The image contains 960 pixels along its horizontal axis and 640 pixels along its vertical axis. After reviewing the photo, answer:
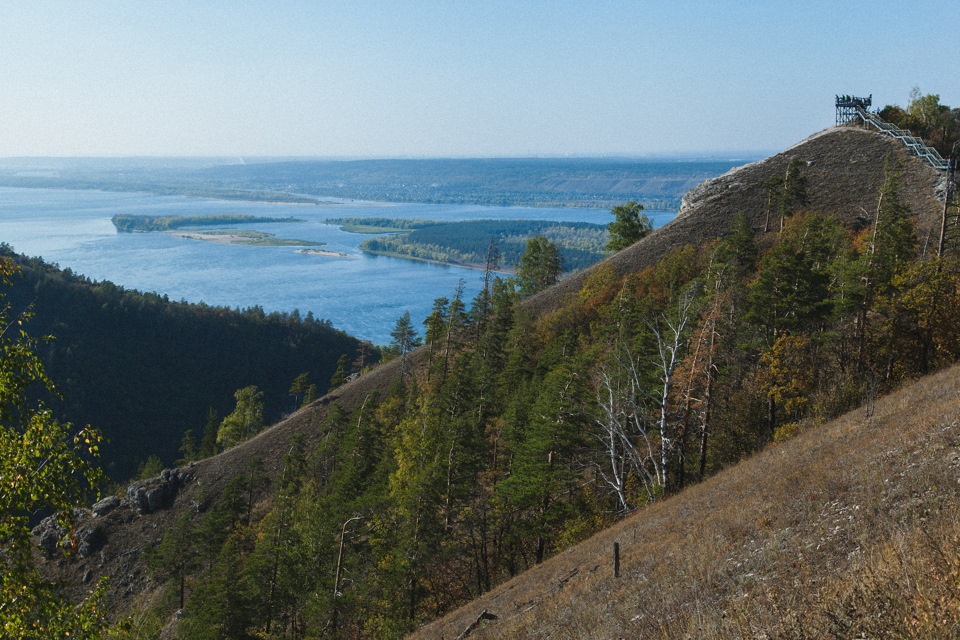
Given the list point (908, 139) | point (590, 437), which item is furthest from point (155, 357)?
point (908, 139)

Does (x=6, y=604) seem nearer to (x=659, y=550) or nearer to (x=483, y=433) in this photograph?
(x=659, y=550)

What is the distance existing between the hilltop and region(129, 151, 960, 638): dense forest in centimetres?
17

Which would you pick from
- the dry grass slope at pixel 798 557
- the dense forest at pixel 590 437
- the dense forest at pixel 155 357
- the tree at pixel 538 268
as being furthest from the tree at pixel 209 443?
the dry grass slope at pixel 798 557

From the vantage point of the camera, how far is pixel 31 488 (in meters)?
7.64

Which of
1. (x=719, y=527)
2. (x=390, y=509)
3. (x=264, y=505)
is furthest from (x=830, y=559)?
(x=264, y=505)

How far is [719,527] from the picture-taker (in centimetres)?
1395

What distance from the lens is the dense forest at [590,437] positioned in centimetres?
2789

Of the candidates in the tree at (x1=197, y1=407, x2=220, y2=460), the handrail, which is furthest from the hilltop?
the tree at (x1=197, y1=407, x2=220, y2=460)

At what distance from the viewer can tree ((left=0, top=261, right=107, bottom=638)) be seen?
7.59m

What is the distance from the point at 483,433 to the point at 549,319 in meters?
22.1

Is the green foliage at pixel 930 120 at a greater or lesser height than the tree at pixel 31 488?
greater

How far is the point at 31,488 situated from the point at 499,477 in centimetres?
2972

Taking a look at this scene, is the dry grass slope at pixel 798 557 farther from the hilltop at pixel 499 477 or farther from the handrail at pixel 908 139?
the handrail at pixel 908 139

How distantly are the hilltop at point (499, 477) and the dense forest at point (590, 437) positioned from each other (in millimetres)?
173
